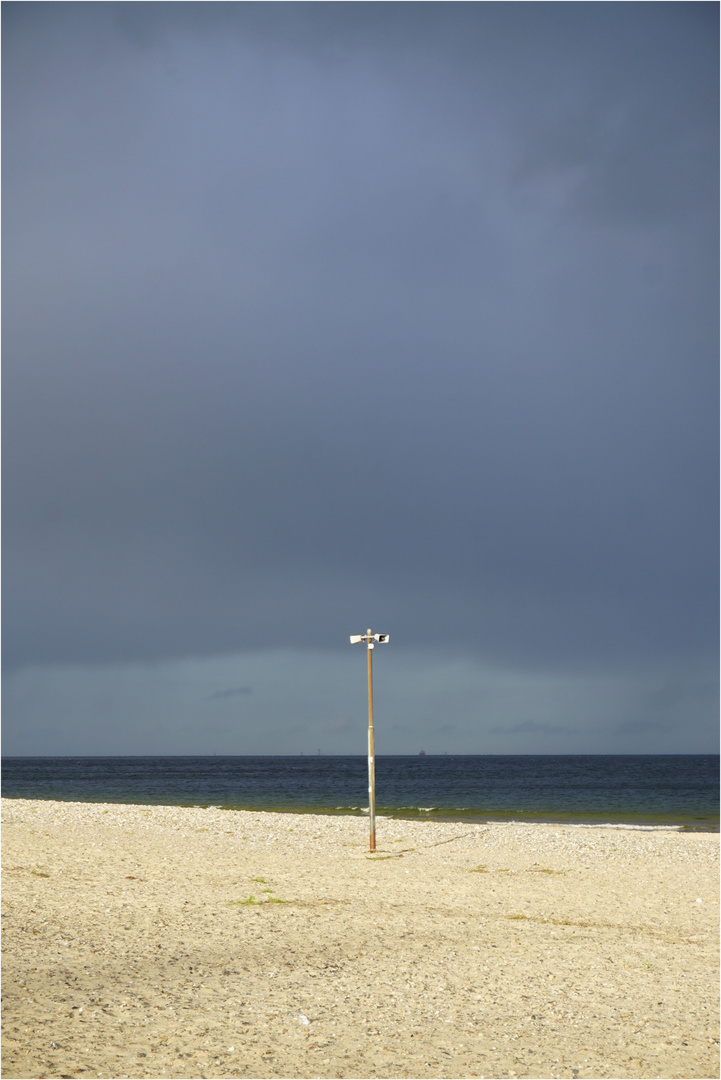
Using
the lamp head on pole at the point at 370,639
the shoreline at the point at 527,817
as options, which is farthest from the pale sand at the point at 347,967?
the shoreline at the point at 527,817

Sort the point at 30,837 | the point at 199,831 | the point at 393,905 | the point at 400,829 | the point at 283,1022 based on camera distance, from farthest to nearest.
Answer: the point at 400,829, the point at 199,831, the point at 30,837, the point at 393,905, the point at 283,1022

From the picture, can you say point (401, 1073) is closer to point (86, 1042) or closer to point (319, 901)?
point (86, 1042)

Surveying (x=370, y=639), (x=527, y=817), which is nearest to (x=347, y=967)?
(x=370, y=639)

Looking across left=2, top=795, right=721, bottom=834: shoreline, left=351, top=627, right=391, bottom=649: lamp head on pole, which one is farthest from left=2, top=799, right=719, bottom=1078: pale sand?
left=2, top=795, right=721, bottom=834: shoreline

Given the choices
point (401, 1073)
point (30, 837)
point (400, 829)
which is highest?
point (401, 1073)

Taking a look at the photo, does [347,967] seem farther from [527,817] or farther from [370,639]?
[527,817]

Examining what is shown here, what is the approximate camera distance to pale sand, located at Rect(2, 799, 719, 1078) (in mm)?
7797

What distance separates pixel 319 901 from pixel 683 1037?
7.91 m

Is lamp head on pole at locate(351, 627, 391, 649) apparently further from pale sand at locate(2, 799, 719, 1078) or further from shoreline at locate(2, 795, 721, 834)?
shoreline at locate(2, 795, 721, 834)

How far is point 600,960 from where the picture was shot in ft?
39.8

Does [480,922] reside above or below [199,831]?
above

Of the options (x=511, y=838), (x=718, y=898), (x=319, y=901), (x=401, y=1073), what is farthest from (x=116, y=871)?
(x=511, y=838)

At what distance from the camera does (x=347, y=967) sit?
35.5 ft

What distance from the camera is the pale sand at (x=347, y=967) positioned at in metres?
7.80
